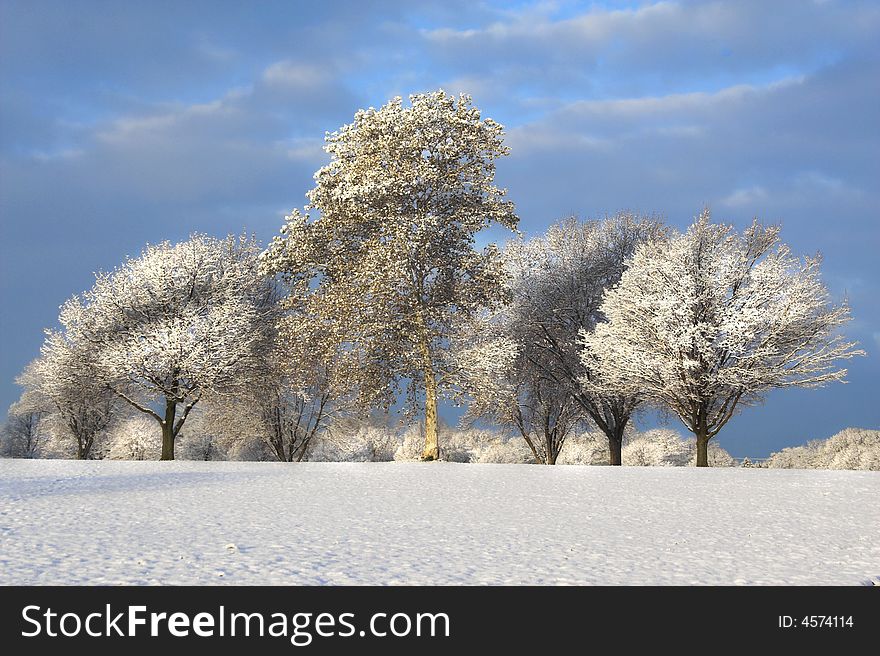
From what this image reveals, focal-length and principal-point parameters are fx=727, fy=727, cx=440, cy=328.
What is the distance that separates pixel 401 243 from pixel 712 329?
13.4 m

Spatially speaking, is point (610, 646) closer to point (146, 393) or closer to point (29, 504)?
point (29, 504)

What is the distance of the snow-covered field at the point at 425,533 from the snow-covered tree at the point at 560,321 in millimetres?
21940

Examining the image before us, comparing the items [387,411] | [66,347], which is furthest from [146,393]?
[387,411]

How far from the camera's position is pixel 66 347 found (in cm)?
3988

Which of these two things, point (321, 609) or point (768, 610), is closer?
point (321, 609)

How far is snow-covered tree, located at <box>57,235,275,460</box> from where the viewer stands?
3422 cm

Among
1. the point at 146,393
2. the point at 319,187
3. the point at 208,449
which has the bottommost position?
the point at 208,449

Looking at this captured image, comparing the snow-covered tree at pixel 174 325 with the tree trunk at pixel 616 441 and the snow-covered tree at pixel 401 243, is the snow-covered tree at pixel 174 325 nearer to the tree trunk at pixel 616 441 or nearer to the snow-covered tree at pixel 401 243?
the snow-covered tree at pixel 401 243

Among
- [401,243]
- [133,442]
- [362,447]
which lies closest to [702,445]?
[401,243]

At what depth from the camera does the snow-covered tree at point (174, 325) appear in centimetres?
3422

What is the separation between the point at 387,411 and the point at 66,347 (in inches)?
800

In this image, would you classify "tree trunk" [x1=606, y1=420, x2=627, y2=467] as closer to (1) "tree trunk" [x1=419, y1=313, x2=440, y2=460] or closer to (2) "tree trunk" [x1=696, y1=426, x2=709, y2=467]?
(2) "tree trunk" [x1=696, y1=426, x2=709, y2=467]

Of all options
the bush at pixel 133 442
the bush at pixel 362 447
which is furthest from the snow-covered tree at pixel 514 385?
the bush at pixel 133 442

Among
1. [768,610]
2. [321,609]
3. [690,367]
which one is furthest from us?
[690,367]
